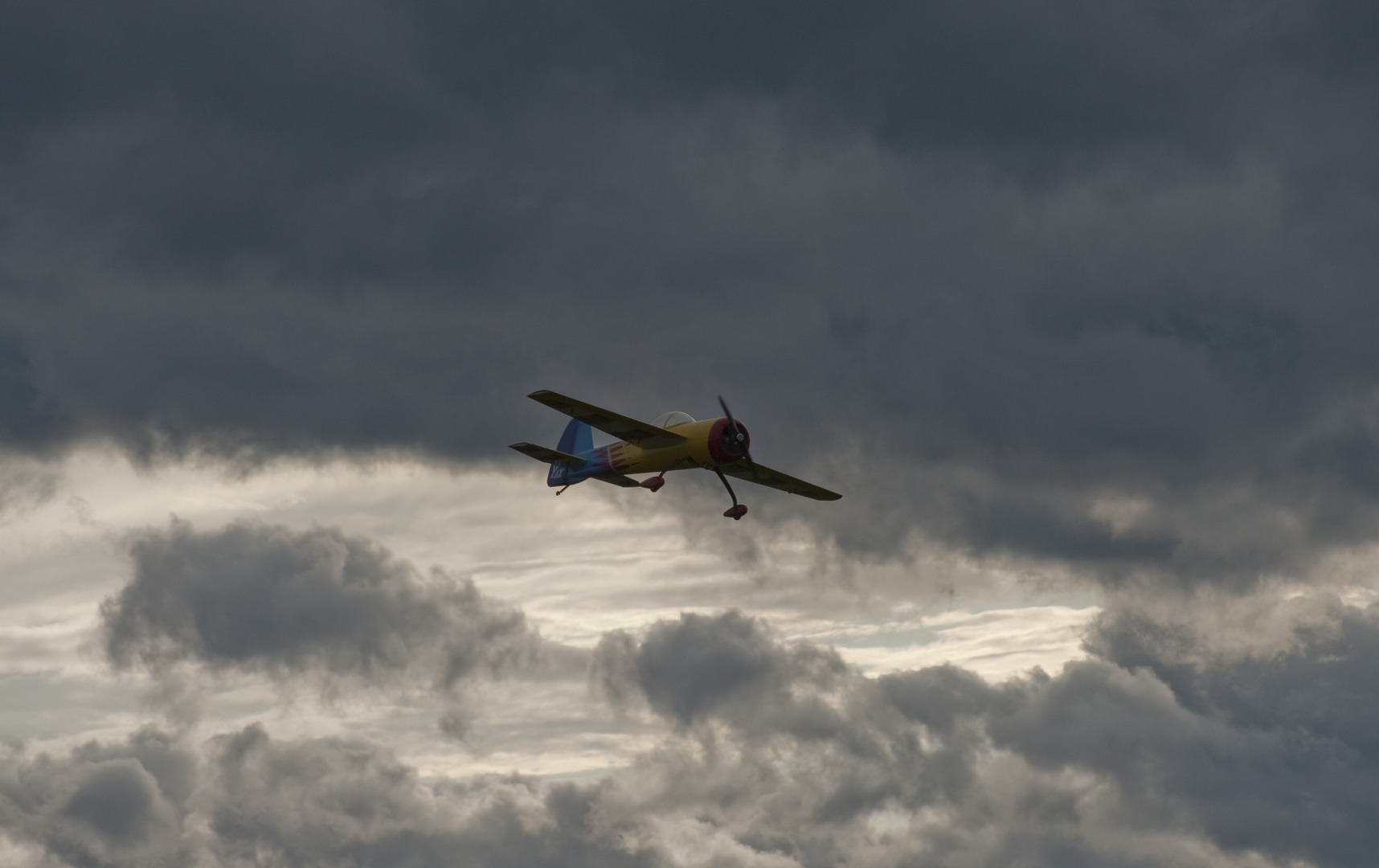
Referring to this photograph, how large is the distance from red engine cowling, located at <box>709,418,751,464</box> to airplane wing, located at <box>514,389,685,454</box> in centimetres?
183

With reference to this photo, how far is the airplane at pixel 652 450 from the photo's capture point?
68.3m

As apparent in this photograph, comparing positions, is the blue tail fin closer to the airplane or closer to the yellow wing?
the airplane

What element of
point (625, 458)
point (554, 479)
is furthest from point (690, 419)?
point (554, 479)

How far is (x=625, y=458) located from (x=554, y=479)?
22.9 feet

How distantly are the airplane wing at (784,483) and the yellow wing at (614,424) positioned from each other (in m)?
6.69

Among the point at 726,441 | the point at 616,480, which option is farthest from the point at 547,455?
the point at 726,441

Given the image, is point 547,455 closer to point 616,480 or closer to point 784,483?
point 616,480

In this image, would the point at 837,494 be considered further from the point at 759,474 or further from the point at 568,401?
the point at 568,401

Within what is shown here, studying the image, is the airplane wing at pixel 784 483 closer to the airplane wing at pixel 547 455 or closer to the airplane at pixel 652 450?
the airplane at pixel 652 450

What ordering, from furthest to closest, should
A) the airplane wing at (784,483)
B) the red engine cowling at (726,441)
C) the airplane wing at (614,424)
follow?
the airplane wing at (784,483) < the red engine cowling at (726,441) < the airplane wing at (614,424)

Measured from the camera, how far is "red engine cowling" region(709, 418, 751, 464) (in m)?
69.2

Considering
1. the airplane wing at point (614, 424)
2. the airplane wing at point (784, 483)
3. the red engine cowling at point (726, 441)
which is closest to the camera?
the airplane wing at point (614, 424)

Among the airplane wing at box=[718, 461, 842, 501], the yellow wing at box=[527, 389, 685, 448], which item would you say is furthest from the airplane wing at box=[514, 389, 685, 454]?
the airplane wing at box=[718, 461, 842, 501]

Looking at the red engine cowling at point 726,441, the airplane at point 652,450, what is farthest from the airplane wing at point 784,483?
the red engine cowling at point 726,441
